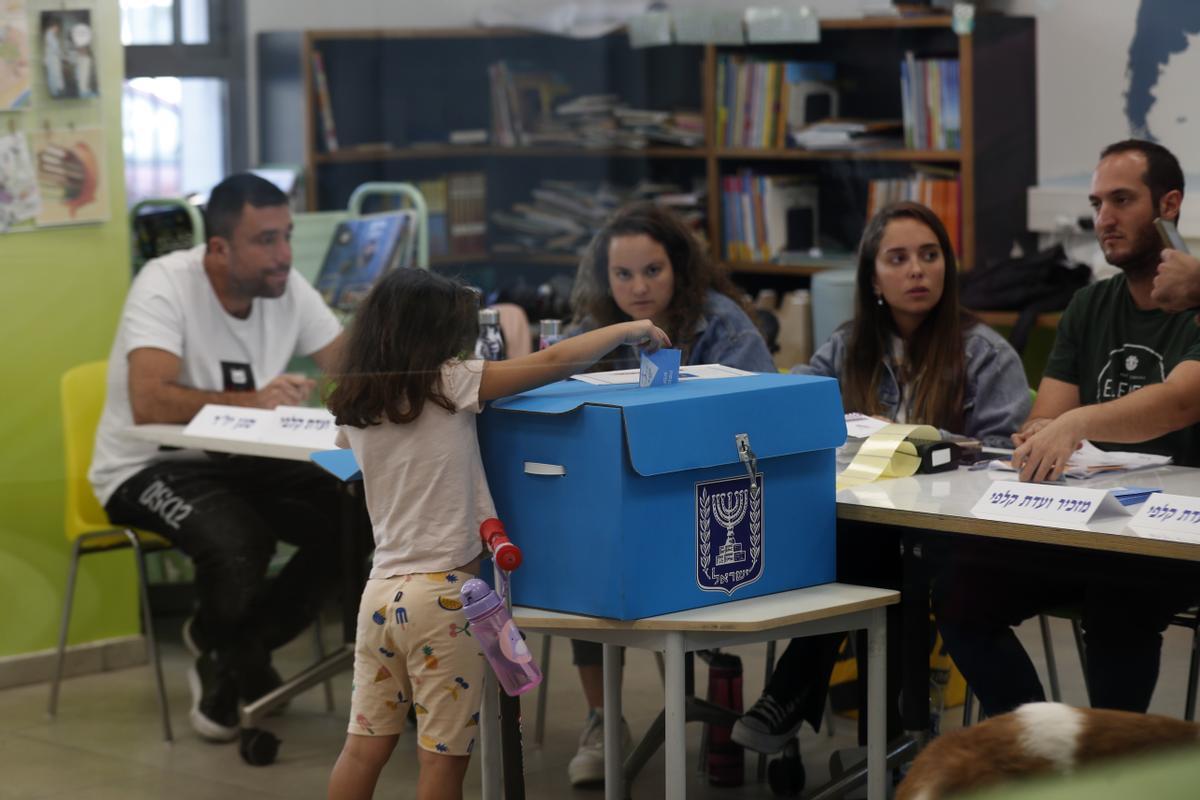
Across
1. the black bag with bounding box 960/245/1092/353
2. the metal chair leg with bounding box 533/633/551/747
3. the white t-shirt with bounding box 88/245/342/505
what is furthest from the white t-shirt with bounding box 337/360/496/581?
the black bag with bounding box 960/245/1092/353

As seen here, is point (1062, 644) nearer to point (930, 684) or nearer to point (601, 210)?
point (930, 684)

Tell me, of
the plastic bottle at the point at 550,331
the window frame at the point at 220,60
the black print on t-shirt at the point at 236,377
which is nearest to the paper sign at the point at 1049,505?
the plastic bottle at the point at 550,331

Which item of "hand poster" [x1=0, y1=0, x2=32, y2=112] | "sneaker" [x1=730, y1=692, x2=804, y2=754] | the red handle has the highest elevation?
"hand poster" [x1=0, y1=0, x2=32, y2=112]

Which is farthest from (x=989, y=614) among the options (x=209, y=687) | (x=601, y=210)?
(x=209, y=687)

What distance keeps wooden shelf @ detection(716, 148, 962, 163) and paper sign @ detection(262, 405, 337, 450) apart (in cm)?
88

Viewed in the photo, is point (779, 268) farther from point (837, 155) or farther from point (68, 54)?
point (68, 54)

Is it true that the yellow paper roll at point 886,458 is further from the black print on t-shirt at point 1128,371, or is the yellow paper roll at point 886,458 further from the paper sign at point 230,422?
the paper sign at point 230,422

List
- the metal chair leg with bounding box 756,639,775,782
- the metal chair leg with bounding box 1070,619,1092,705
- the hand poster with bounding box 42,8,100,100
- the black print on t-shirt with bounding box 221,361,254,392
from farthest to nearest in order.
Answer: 1. the black print on t-shirt with bounding box 221,361,254,392
2. the hand poster with bounding box 42,8,100,100
3. the metal chair leg with bounding box 756,639,775,782
4. the metal chair leg with bounding box 1070,619,1092,705

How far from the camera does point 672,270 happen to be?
8.82ft

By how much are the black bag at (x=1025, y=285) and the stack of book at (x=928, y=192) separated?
0.11m

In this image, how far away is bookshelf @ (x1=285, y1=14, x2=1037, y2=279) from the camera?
8.57 ft

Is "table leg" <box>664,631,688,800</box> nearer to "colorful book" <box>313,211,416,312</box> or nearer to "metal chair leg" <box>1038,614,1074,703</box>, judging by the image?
"metal chair leg" <box>1038,614,1074,703</box>

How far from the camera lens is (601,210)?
110 inches

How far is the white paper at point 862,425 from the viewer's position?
8.02 ft
